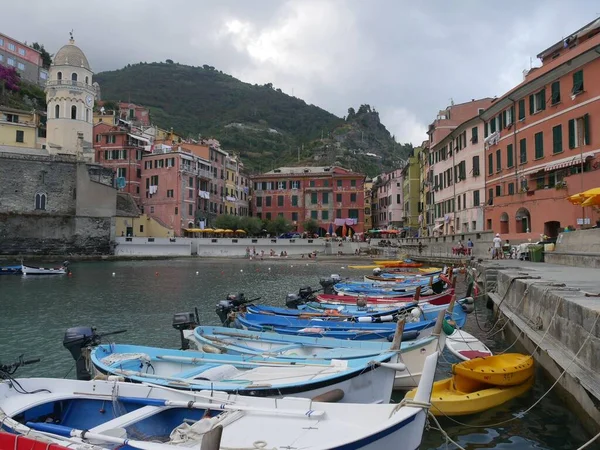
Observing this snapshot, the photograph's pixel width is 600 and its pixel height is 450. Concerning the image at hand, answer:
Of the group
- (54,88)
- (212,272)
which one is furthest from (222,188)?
(212,272)

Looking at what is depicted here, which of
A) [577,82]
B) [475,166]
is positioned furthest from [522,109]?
[475,166]

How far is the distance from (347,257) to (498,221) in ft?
82.1

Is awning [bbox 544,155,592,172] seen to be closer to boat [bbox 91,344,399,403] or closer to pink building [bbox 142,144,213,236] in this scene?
boat [bbox 91,344,399,403]

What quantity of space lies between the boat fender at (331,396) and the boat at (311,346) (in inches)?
68.5

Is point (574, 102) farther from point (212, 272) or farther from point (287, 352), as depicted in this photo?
point (212, 272)

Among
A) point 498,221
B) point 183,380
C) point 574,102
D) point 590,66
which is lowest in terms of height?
point 183,380

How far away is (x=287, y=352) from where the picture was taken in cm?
1084

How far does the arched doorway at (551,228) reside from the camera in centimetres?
3152

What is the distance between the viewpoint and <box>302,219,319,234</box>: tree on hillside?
256 ft

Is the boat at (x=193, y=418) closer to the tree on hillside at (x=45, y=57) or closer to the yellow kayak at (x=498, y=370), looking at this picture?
the yellow kayak at (x=498, y=370)

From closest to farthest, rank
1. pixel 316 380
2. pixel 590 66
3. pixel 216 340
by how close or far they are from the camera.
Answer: pixel 316 380
pixel 216 340
pixel 590 66

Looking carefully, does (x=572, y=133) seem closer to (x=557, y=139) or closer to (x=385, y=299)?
(x=557, y=139)

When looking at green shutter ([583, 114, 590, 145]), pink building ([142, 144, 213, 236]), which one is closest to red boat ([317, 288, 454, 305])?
green shutter ([583, 114, 590, 145])

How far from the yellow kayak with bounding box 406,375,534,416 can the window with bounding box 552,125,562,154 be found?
26506 millimetres
